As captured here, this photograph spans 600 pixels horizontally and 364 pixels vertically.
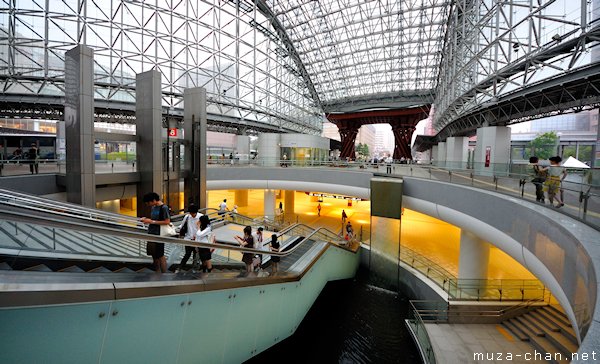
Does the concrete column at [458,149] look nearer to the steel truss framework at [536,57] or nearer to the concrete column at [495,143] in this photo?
the steel truss framework at [536,57]

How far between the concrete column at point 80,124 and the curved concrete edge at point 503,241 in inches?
480

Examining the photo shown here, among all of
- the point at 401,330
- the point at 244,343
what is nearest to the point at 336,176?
the point at 401,330

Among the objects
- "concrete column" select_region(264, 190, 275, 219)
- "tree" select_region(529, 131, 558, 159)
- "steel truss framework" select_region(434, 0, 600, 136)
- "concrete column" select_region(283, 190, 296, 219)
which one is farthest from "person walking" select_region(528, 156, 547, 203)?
"tree" select_region(529, 131, 558, 159)

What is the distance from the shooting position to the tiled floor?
8.52 metres

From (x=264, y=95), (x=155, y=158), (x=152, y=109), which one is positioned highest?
(x=264, y=95)

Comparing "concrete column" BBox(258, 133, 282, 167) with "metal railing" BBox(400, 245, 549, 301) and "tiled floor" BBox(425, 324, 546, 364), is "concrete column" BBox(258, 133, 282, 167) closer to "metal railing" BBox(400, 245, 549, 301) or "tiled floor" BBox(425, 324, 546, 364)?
"metal railing" BBox(400, 245, 549, 301)

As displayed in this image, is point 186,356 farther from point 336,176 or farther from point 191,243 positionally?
point 336,176

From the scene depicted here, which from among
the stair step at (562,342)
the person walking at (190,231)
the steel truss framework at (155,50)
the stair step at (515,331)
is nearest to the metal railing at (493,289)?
the stair step at (515,331)

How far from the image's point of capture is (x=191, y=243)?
13.4ft

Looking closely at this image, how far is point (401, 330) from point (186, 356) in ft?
29.3

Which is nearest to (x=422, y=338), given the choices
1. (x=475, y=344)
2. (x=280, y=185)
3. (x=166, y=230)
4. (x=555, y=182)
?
(x=475, y=344)

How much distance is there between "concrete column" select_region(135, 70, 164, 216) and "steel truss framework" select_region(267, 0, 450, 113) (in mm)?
27860

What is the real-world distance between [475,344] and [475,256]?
4.63m

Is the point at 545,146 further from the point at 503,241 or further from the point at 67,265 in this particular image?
the point at 67,265
